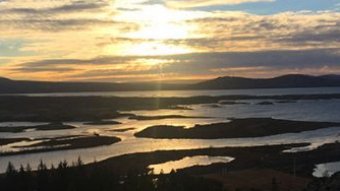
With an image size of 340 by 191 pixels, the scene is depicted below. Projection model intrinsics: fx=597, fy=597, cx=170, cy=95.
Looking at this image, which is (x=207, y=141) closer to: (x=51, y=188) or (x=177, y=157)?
(x=177, y=157)

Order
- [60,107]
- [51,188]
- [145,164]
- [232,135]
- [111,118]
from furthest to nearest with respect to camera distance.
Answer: [60,107] → [111,118] → [232,135] → [145,164] → [51,188]

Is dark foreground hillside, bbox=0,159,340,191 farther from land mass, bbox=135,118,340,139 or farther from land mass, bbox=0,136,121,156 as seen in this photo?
land mass, bbox=135,118,340,139

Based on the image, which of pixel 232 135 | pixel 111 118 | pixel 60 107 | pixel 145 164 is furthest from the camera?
pixel 60 107

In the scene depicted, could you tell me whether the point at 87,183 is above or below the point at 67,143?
above

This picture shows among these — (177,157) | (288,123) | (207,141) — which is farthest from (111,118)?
(177,157)

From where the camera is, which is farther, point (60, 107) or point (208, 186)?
point (60, 107)

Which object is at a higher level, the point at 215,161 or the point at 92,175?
the point at 92,175

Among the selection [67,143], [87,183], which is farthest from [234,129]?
[87,183]

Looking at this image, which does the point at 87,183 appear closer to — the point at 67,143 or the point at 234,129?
the point at 67,143

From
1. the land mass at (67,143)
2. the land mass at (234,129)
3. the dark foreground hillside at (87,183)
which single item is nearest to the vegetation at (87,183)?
the dark foreground hillside at (87,183)
